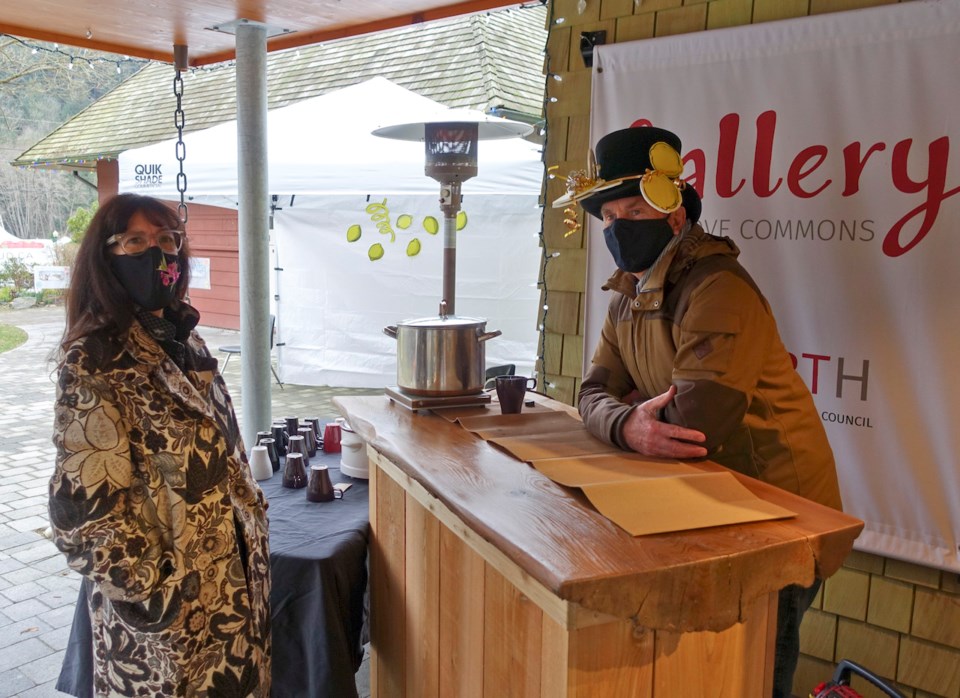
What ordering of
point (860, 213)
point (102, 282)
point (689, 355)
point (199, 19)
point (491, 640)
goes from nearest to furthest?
point (491, 640), point (689, 355), point (102, 282), point (860, 213), point (199, 19)

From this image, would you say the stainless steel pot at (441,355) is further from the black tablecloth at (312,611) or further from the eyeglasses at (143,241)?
the eyeglasses at (143,241)

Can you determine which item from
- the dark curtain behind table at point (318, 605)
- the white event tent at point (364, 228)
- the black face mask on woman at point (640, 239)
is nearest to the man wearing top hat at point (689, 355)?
the black face mask on woman at point (640, 239)

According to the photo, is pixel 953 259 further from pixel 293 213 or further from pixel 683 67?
pixel 293 213

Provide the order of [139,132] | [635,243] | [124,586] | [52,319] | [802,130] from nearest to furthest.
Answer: [124,586] → [635,243] → [802,130] → [139,132] → [52,319]

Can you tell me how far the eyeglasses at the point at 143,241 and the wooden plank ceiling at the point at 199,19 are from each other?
1.69 m

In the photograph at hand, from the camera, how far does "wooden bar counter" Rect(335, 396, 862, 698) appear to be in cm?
119

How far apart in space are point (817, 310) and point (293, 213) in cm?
696

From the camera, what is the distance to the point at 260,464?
8.83 feet

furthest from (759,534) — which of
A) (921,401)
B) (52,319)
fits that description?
(52,319)

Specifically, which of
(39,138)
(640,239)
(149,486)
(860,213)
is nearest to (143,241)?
(149,486)

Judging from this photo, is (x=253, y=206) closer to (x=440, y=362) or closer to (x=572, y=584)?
(x=440, y=362)

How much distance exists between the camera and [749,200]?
2559 mm

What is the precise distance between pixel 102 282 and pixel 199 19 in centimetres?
215

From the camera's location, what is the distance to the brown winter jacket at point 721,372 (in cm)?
166
